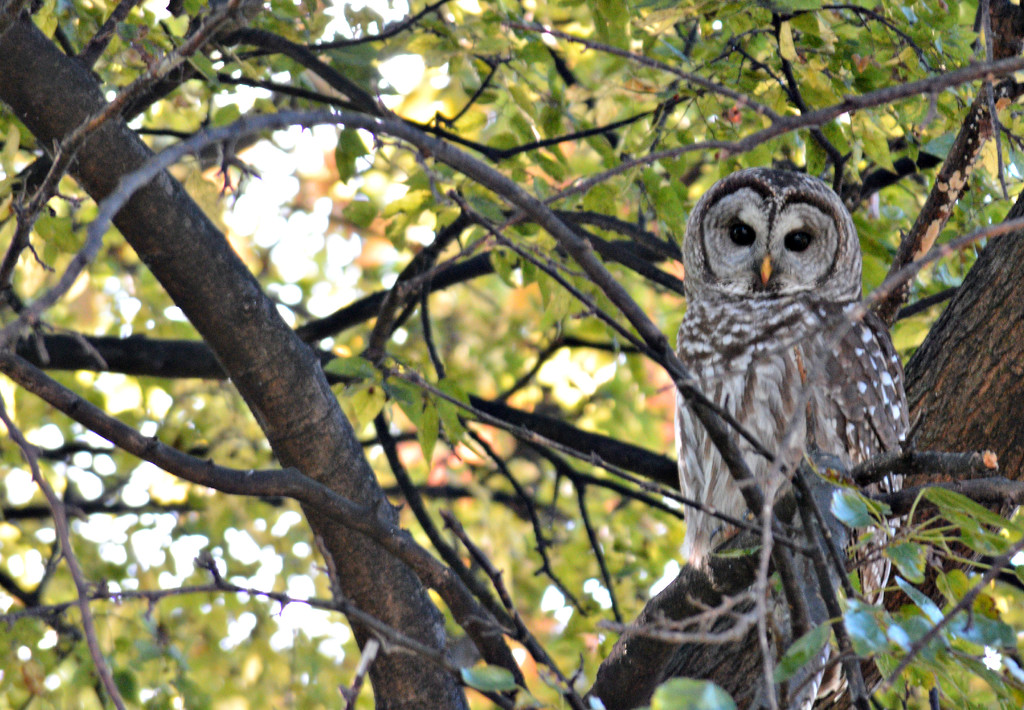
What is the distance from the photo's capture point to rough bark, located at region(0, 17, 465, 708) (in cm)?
261

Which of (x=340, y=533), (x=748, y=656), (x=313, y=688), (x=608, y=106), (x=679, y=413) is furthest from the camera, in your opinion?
(x=313, y=688)

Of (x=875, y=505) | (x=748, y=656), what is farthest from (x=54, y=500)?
(x=748, y=656)

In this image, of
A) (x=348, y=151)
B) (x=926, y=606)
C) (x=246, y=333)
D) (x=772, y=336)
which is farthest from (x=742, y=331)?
(x=926, y=606)

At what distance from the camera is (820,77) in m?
2.69

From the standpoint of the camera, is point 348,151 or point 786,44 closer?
point 786,44

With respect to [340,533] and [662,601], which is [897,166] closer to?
[662,601]

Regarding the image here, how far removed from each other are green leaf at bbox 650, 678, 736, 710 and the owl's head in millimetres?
2386

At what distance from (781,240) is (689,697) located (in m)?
2.56

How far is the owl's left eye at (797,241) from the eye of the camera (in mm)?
3559

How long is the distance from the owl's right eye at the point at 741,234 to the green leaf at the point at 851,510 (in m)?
2.10

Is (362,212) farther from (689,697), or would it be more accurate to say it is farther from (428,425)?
(689,697)

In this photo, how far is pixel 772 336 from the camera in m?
3.29

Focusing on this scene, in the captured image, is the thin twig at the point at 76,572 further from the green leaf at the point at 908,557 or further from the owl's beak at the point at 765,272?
the owl's beak at the point at 765,272

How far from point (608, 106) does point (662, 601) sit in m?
1.96
